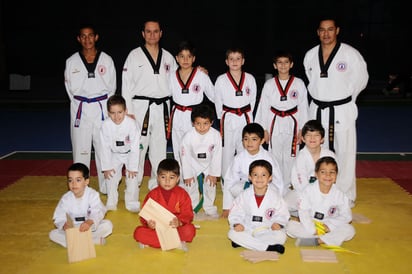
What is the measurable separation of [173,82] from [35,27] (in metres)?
15.3

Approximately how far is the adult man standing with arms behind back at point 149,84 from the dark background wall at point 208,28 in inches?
526

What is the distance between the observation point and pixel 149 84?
18.6 ft

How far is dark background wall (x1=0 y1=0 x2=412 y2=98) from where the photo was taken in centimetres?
1869

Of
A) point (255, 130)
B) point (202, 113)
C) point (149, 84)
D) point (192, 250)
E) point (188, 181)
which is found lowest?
point (192, 250)

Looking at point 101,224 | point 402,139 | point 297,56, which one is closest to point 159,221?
point 101,224

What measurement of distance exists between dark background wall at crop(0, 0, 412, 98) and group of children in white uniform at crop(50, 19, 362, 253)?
13515 millimetres

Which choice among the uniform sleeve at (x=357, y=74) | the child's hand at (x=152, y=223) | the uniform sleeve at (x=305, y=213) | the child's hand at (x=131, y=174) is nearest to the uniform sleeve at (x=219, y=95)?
the child's hand at (x=131, y=174)

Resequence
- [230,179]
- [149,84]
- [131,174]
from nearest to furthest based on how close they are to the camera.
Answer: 1. [230,179]
2. [131,174]
3. [149,84]

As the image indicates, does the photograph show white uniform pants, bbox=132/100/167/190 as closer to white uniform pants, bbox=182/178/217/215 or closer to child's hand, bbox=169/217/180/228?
white uniform pants, bbox=182/178/217/215

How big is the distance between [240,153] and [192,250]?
1257 mm

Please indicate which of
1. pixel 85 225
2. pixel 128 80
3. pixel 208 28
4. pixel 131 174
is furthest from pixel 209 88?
pixel 208 28

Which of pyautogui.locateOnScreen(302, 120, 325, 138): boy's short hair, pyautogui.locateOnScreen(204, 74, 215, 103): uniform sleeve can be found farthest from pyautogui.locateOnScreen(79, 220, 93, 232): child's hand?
pyautogui.locateOnScreen(302, 120, 325, 138): boy's short hair

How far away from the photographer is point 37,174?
22.2ft

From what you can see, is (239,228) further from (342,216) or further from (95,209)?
(95,209)
